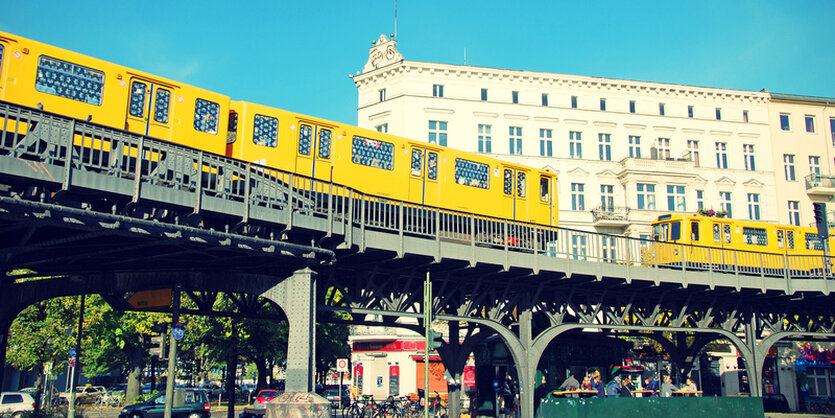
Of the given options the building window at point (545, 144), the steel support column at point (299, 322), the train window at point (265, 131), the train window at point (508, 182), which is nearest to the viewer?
the steel support column at point (299, 322)

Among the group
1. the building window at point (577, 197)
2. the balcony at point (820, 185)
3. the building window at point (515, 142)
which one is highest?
the building window at point (515, 142)

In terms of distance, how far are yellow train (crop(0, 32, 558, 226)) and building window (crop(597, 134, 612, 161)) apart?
22686 mm

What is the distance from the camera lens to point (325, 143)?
70.3 feet

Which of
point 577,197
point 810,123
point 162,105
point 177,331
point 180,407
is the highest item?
point 810,123

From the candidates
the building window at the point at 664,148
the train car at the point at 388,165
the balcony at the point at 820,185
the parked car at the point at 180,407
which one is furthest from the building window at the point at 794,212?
the parked car at the point at 180,407

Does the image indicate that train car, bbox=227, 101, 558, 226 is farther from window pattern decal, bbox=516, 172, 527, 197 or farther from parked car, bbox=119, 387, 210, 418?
parked car, bbox=119, 387, 210, 418

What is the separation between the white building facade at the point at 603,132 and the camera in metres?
47.8

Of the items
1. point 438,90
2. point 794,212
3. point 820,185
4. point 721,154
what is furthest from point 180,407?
point 820,185

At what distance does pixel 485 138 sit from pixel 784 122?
26.6m

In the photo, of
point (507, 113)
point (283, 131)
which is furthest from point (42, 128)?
point (507, 113)

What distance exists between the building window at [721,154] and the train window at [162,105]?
45393mm

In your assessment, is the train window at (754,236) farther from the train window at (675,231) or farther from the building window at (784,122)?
the building window at (784,122)

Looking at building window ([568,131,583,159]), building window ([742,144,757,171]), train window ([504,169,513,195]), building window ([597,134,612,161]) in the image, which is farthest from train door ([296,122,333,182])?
building window ([742,144,757,171])

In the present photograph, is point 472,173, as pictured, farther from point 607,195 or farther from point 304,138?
point 607,195
